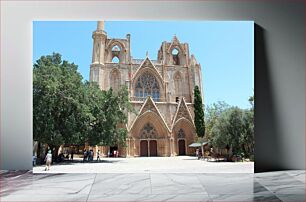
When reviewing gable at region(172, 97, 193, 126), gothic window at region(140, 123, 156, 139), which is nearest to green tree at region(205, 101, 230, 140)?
gable at region(172, 97, 193, 126)

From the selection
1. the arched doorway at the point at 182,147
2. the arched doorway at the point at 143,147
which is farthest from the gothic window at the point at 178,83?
the arched doorway at the point at 143,147

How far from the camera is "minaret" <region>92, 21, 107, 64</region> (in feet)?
26.6

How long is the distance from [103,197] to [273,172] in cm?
373

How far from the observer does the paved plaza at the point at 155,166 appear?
7785 millimetres

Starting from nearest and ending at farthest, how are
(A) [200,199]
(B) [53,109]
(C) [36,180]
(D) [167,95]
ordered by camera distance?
(A) [200,199]
(C) [36,180]
(B) [53,109]
(D) [167,95]

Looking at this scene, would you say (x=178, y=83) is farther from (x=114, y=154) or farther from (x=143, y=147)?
(x=114, y=154)

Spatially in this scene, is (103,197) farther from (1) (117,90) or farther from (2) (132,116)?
(2) (132,116)

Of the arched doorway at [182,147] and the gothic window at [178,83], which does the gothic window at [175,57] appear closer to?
the gothic window at [178,83]

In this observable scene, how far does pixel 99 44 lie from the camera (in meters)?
9.00

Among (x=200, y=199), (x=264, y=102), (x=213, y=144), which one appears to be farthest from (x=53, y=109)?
(x=200, y=199)

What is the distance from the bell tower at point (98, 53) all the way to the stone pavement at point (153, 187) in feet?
9.39

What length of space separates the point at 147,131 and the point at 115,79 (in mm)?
2583

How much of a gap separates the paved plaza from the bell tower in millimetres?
2158

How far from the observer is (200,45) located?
8.20 m
